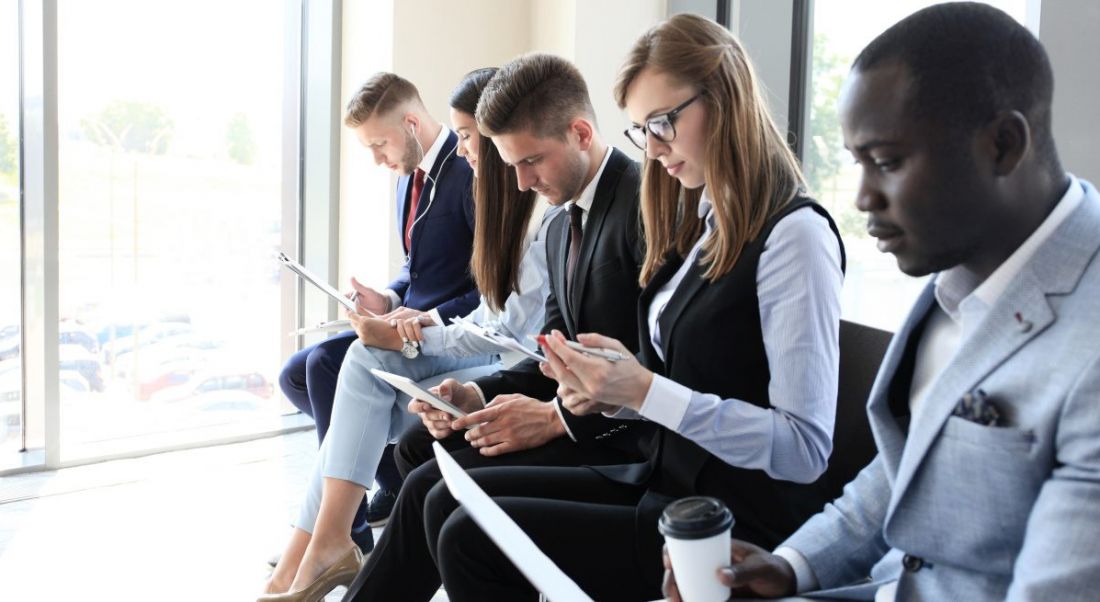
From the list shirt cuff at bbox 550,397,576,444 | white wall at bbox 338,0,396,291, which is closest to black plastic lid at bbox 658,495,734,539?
shirt cuff at bbox 550,397,576,444

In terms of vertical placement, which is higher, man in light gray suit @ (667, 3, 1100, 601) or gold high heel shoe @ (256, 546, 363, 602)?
man in light gray suit @ (667, 3, 1100, 601)

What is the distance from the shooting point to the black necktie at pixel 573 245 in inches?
93.6

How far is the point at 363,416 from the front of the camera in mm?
2826

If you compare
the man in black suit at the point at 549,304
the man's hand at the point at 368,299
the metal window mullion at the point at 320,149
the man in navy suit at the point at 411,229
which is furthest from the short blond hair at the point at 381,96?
the metal window mullion at the point at 320,149

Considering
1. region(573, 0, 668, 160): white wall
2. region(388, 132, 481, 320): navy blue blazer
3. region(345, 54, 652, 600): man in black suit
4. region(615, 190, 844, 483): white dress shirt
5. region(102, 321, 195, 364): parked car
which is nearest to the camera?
region(615, 190, 844, 483): white dress shirt

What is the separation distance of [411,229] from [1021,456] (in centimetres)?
251

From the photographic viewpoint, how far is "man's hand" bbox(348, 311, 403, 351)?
2934 millimetres

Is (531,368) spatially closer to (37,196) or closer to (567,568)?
(567,568)

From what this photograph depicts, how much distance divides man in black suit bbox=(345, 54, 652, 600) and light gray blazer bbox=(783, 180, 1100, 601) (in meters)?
0.99

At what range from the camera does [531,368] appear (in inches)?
102

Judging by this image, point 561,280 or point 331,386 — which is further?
point 331,386

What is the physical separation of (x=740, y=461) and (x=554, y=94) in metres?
1.15

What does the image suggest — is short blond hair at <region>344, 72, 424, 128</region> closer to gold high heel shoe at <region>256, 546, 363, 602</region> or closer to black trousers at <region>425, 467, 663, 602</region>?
gold high heel shoe at <region>256, 546, 363, 602</region>

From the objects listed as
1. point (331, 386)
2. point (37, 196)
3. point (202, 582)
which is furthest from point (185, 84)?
point (202, 582)
